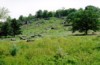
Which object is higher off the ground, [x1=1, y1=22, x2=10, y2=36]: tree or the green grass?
the green grass

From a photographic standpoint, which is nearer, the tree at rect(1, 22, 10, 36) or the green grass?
the green grass

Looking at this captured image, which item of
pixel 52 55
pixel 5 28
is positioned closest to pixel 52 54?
pixel 52 55

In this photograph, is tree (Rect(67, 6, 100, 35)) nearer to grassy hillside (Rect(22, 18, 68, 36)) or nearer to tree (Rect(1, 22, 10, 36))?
grassy hillside (Rect(22, 18, 68, 36))

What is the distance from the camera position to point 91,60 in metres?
18.4

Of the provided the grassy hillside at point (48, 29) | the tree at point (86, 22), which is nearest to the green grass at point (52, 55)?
the tree at point (86, 22)

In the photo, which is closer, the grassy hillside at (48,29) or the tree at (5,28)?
the tree at (5,28)

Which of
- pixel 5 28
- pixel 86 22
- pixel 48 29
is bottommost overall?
pixel 48 29

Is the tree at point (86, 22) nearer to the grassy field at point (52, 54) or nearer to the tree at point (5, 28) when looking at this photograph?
the tree at point (5, 28)

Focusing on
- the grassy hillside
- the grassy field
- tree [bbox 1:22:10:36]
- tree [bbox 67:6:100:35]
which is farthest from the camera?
the grassy hillside

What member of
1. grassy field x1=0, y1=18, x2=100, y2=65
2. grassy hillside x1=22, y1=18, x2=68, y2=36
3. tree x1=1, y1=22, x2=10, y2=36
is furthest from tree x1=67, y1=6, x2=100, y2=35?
grassy field x1=0, y1=18, x2=100, y2=65

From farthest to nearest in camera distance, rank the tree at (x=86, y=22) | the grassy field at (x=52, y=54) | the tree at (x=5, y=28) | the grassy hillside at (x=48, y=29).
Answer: the grassy hillside at (x=48, y=29) < the tree at (x=5, y=28) < the tree at (x=86, y=22) < the grassy field at (x=52, y=54)

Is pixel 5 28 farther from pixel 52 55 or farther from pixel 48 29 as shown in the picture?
pixel 52 55

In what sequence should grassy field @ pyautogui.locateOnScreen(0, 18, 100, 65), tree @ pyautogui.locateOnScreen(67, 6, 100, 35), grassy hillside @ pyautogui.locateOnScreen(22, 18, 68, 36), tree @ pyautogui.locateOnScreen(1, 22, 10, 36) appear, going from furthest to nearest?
grassy hillside @ pyautogui.locateOnScreen(22, 18, 68, 36)
tree @ pyautogui.locateOnScreen(1, 22, 10, 36)
tree @ pyautogui.locateOnScreen(67, 6, 100, 35)
grassy field @ pyautogui.locateOnScreen(0, 18, 100, 65)

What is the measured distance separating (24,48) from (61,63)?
5.07 metres
